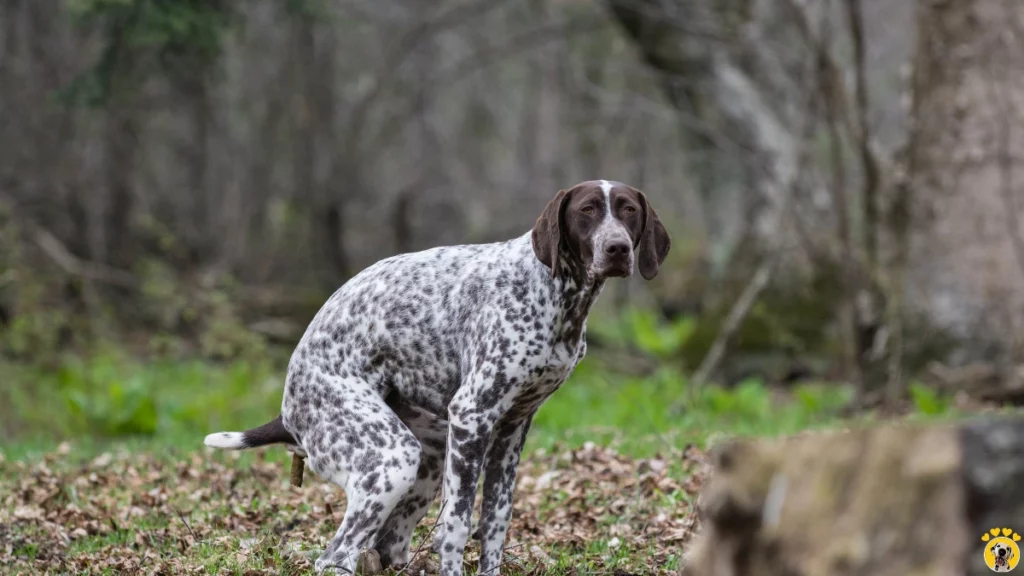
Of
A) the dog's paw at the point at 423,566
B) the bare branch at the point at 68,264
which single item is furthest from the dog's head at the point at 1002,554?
the bare branch at the point at 68,264

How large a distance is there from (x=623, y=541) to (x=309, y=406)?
184 centimetres

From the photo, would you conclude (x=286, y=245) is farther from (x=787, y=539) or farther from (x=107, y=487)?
(x=787, y=539)

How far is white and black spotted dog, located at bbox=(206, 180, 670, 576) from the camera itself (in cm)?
457

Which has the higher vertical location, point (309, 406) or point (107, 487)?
point (309, 406)

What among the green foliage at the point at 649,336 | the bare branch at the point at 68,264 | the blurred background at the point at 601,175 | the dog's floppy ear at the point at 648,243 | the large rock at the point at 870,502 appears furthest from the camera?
the green foliage at the point at 649,336

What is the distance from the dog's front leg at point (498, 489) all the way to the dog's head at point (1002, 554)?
2674mm

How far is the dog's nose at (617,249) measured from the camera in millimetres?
4391

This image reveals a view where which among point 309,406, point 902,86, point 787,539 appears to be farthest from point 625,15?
point 787,539

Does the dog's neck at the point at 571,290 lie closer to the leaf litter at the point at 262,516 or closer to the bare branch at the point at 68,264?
the leaf litter at the point at 262,516

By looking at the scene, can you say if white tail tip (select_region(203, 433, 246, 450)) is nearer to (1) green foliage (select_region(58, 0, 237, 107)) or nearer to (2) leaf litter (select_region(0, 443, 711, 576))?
(2) leaf litter (select_region(0, 443, 711, 576))

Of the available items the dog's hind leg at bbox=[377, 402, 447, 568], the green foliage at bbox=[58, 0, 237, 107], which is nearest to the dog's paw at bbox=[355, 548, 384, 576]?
the dog's hind leg at bbox=[377, 402, 447, 568]

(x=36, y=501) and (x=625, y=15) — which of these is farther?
(x=625, y=15)

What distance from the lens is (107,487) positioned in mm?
7141

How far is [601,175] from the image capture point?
23203 mm
